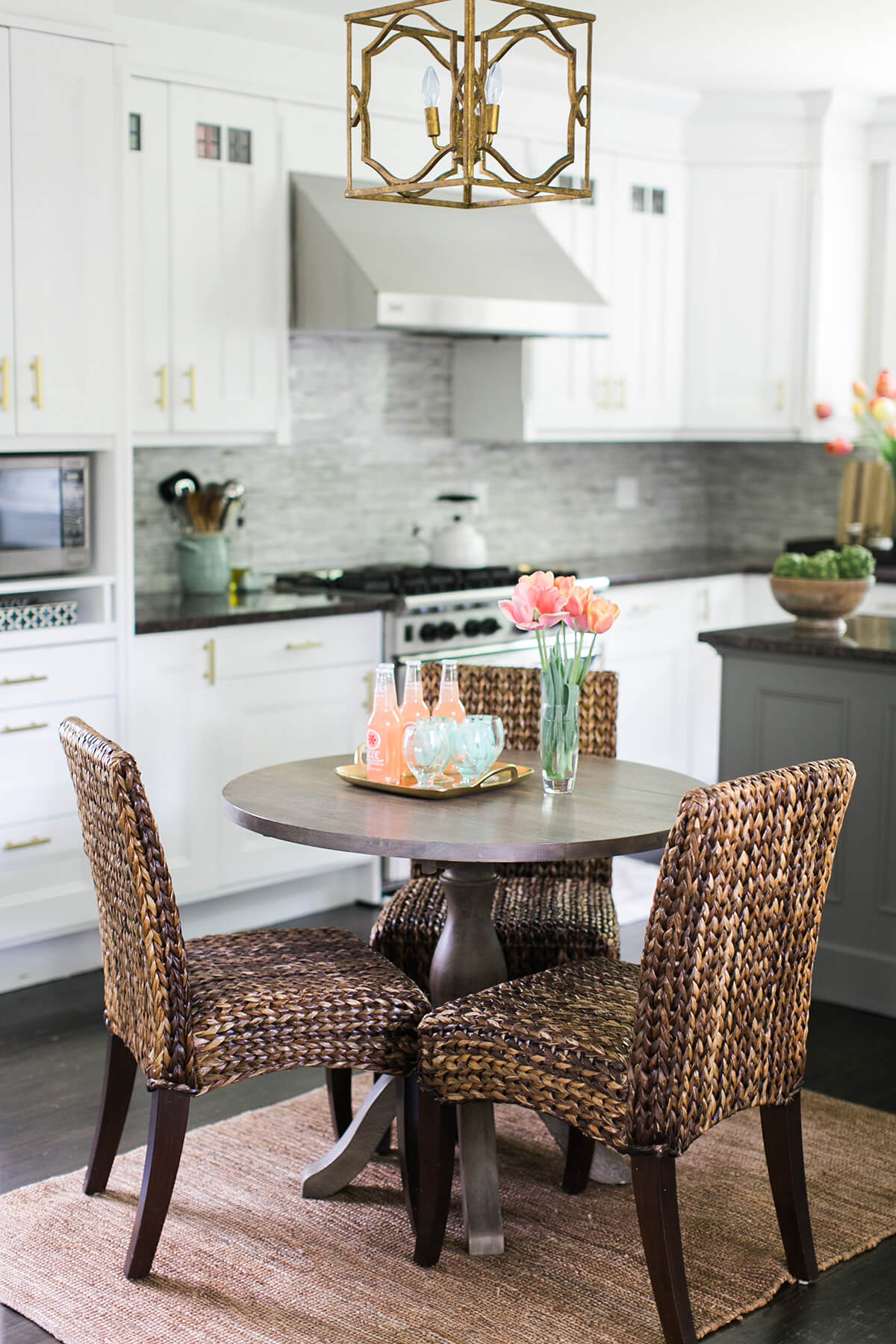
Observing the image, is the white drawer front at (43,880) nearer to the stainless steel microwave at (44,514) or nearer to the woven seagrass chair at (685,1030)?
the stainless steel microwave at (44,514)

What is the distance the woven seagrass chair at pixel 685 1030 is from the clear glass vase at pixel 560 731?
0.40m

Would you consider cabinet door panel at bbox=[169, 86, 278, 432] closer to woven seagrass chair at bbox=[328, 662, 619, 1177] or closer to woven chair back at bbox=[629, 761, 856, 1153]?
woven seagrass chair at bbox=[328, 662, 619, 1177]

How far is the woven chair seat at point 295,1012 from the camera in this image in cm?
243

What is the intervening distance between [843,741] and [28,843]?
2.02m

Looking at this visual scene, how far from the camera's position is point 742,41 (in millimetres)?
4695

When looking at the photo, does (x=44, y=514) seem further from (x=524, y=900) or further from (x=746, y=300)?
Result: (x=746, y=300)

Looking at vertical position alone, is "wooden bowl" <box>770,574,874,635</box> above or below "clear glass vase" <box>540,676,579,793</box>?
above

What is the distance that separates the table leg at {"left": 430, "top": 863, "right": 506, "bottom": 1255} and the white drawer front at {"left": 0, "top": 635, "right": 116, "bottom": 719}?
138 centimetres

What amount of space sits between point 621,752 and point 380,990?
9.52 feet

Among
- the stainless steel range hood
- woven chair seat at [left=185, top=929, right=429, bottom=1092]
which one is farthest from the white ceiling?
woven chair seat at [left=185, top=929, right=429, bottom=1092]

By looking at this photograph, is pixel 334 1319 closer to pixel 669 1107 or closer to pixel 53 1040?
pixel 669 1107

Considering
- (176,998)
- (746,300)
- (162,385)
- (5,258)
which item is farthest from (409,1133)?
(746,300)

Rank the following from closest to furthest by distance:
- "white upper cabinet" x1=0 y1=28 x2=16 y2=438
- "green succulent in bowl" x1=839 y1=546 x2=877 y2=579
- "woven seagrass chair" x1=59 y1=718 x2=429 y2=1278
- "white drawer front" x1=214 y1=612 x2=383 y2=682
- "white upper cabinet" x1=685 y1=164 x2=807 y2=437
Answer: "woven seagrass chair" x1=59 y1=718 x2=429 y2=1278
"white upper cabinet" x1=0 y1=28 x2=16 y2=438
"green succulent in bowl" x1=839 y1=546 x2=877 y2=579
"white drawer front" x1=214 y1=612 x2=383 y2=682
"white upper cabinet" x1=685 y1=164 x2=807 y2=437

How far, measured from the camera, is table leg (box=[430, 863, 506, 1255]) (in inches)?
103
